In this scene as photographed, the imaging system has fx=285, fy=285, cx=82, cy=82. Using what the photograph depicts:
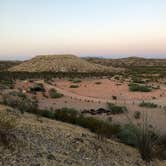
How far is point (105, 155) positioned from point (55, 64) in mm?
64901

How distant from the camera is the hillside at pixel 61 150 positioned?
6.64 m

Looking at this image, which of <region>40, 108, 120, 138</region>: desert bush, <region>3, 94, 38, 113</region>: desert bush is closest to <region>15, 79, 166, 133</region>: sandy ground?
<region>40, 108, 120, 138</region>: desert bush

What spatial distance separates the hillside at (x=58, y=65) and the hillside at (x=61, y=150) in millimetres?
58530

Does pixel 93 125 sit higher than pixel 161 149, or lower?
higher

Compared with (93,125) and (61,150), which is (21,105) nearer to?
(93,125)

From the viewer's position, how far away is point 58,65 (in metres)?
71.1

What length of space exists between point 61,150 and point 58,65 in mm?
64031

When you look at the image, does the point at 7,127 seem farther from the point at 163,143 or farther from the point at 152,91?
the point at 152,91

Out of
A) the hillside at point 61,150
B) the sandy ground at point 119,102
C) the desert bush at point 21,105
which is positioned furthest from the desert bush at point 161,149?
the desert bush at point 21,105

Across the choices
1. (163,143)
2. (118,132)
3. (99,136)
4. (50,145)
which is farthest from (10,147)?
(163,143)

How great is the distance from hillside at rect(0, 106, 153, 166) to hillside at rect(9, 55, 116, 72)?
5853cm

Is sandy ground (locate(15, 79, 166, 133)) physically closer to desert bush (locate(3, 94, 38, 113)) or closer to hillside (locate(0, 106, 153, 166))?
desert bush (locate(3, 94, 38, 113))

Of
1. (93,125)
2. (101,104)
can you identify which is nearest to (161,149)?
(93,125)

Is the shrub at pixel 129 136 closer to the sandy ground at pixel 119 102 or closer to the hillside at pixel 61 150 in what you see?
the hillside at pixel 61 150
